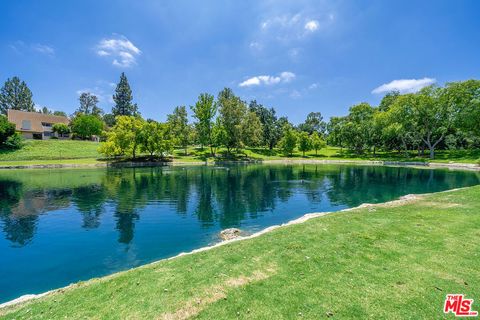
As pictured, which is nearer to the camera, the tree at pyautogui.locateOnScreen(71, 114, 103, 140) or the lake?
the lake

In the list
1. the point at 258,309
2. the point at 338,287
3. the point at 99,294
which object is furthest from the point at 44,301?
the point at 338,287

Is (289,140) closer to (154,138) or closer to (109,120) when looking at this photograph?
(154,138)

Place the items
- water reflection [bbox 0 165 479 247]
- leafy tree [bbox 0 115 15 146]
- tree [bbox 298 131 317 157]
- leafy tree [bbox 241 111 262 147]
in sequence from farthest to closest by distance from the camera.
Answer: tree [bbox 298 131 317 157], leafy tree [bbox 241 111 262 147], leafy tree [bbox 0 115 15 146], water reflection [bbox 0 165 479 247]

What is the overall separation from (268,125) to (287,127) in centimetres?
1554

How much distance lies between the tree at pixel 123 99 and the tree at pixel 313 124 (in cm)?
8940

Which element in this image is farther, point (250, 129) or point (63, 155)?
point (250, 129)

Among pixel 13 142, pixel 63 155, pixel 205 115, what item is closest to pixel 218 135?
pixel 205 115

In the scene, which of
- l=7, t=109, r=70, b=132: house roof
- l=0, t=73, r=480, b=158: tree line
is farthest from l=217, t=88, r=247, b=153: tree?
l=7, t=109, r=70, b=132: house roof

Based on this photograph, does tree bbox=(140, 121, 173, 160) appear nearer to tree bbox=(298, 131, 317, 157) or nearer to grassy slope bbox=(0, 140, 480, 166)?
grassy slope bbox=(0, 140, 480, 166)

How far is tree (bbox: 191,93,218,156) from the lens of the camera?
75.6 metres

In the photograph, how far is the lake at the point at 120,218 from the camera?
11.8 metres

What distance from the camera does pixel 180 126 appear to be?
83625 millimetres

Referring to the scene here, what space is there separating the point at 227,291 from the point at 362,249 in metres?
5.23

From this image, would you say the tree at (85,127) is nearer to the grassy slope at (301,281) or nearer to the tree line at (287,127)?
the tree line at (287,127)
